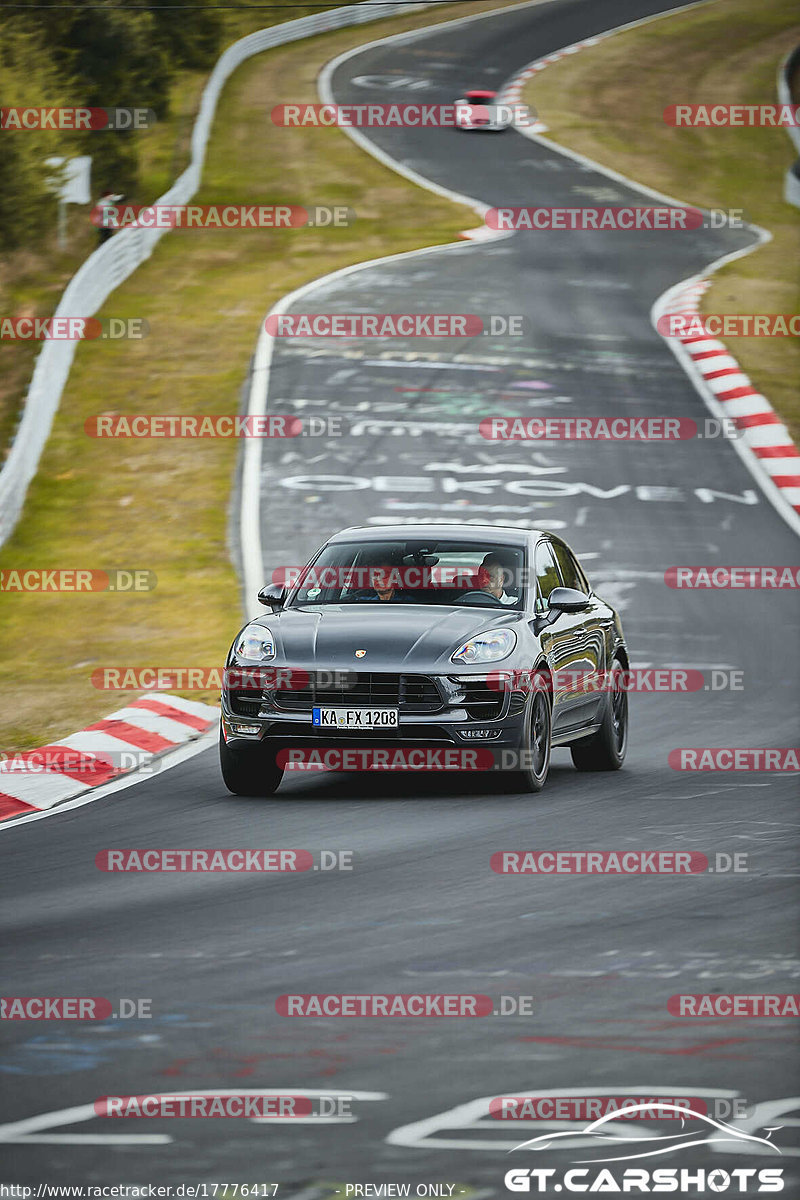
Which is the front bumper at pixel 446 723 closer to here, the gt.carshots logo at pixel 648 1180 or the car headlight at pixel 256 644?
the car headlight at pixel 256 644

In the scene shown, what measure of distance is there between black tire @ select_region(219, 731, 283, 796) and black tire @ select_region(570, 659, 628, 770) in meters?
2.21

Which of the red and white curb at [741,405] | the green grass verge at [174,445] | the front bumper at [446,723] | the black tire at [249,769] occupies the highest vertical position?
the front bumper at [446,723]

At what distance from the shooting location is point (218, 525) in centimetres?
2181

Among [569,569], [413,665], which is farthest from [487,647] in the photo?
[569,569]

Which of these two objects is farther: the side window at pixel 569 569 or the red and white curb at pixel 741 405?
the red and white curb at pixel 741 405

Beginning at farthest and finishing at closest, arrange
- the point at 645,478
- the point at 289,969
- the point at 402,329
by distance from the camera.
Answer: the point at 402,329
the point at 645,478
the point at 289,969

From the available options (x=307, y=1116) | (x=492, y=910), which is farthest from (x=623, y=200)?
(x=307, y=1116)

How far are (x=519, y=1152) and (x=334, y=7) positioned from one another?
217 feet

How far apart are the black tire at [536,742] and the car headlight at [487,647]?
28cm

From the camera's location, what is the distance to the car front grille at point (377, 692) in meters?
10.9

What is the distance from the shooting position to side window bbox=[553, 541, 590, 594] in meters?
13.0

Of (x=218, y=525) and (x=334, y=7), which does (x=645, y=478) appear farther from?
(x=334, y=7)

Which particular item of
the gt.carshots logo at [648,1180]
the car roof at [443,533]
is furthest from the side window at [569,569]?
the gt.carshots logo at [648,1180]

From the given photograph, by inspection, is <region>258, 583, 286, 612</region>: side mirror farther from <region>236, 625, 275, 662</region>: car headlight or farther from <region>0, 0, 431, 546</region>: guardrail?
<region>0, 0, 431, 546</region>: guardrail
